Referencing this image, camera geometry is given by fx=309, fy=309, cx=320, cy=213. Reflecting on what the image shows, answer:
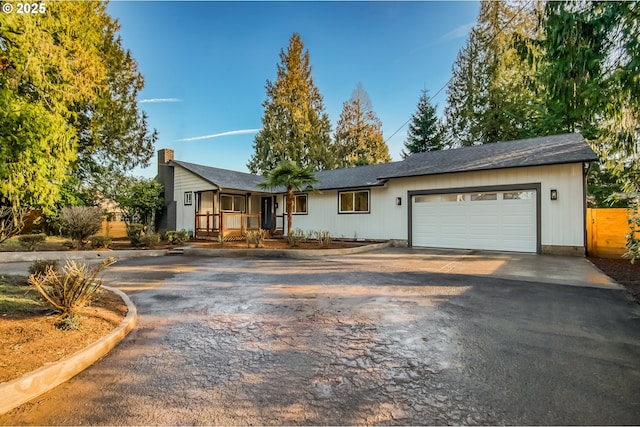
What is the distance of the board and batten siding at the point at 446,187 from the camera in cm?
981

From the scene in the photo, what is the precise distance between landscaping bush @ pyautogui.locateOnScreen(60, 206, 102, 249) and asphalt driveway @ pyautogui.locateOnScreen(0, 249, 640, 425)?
786 centimetres

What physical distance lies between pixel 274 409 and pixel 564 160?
1131 centimetres

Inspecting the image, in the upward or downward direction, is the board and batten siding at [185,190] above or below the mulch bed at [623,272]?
above

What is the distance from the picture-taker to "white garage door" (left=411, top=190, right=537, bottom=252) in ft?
34.8

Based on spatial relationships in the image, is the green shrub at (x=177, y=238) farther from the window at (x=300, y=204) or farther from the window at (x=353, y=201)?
the window at (x=353, y=201)

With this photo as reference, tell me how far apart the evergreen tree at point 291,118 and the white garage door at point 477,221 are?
61.4 feet

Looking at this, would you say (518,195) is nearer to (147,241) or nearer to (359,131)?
(147,241)

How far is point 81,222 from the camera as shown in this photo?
11.1 metres

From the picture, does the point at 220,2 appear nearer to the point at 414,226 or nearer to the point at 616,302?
the point at 414,226

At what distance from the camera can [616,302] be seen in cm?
464

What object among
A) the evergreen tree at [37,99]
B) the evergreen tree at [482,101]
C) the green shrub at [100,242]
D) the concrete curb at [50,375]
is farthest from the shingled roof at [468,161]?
the concrete curb at [50,375]

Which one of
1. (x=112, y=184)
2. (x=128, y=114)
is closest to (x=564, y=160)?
(x=128, y=114)

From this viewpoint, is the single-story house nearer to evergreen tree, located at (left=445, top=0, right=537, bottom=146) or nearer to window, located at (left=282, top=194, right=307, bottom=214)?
window, located at (left=282, top=194, right=307, bottom=214)

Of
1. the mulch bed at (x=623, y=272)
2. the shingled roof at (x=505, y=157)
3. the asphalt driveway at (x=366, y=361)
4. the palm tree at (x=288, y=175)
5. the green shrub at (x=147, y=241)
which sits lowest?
the asphalt driveway at (x=366, y=361)
